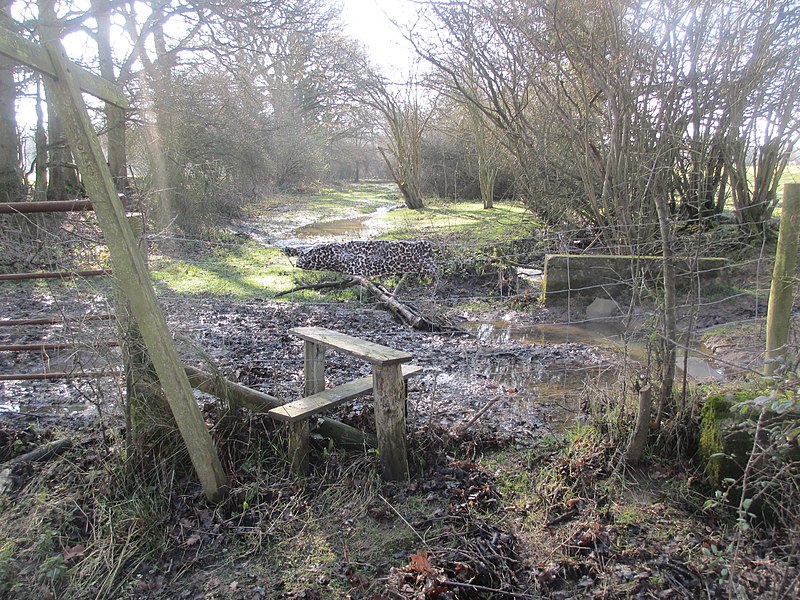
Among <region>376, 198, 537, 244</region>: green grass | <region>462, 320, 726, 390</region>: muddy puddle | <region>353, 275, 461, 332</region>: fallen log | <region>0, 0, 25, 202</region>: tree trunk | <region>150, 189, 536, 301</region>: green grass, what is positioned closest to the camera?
<region>462, 320, 726, 390</region>: muddy puddle

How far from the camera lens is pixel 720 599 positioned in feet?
9.03

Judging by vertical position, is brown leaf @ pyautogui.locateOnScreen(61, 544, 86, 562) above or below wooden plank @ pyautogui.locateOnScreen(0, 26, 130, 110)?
below

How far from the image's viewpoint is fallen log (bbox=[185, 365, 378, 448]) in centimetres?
400

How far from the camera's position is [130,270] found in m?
3.24

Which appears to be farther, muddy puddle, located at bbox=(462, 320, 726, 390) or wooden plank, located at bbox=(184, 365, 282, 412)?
muddy puddle, located at bbox=(462, 320, 726, 390)

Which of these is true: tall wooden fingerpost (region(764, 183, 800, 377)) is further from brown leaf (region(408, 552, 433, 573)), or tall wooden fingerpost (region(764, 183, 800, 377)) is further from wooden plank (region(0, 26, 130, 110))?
wooden plank (region(0, 26, 130, 110))

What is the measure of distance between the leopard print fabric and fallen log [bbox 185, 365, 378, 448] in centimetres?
655

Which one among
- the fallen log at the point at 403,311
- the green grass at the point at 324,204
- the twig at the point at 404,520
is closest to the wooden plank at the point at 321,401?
the twig at the point at 404,520

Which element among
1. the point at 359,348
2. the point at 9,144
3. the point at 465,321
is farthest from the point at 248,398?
the point at 9,144

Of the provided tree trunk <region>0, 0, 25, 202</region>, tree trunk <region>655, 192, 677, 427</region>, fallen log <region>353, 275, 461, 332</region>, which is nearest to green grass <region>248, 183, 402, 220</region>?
tree trunk <region>0, 0, 25, 202</region>

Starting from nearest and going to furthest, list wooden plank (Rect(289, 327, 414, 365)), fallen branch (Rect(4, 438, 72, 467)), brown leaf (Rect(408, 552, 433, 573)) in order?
brown leaf (Rect(408, 552, 433, 573)) < wooden plank (Rect(289, 327, 414, 365)) < fallen branch (Rect(4, 438, 72, 467))

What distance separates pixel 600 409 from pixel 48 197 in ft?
45.0

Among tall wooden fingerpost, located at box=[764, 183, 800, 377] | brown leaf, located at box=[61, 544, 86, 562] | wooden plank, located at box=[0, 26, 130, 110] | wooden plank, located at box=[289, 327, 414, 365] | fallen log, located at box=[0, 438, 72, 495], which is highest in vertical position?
wooden plank, located at box=[0, 26, 130, 110]

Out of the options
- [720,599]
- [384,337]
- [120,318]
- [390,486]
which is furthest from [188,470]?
[384,337]
